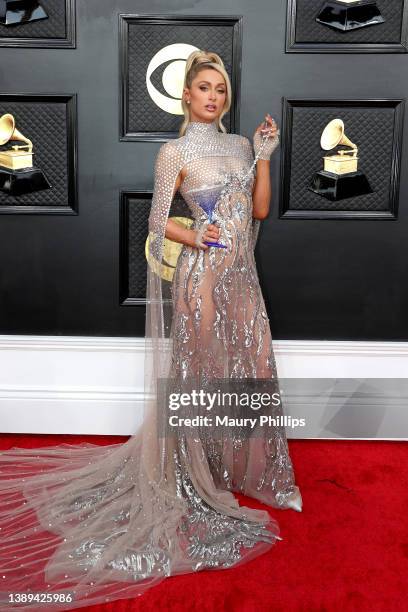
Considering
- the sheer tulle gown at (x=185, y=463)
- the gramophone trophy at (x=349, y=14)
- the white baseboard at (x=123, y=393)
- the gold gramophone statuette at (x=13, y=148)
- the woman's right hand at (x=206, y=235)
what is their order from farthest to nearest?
1. the white baseboard at (x=123, y=393)
2. the gold gramophone statuette at (x=13, y=148)
3. the gramophone trophy at (x=349, y=14)
4. the woman's right hand at (x=206, y=235)
5. the sheer tulle gown at (x=185, y=463)

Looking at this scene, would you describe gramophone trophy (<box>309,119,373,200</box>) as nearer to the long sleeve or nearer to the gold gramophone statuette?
the long sleeve

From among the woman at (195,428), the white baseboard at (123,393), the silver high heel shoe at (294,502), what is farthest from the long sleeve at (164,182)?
the silver high heel shoe at (294,502)

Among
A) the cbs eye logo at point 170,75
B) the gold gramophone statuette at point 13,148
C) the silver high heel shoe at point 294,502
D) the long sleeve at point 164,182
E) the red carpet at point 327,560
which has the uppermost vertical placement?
the cbs eye logo at point 170,75

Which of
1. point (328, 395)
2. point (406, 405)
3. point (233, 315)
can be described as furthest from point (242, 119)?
point (406, 405)

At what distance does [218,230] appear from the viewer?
98.4 inches

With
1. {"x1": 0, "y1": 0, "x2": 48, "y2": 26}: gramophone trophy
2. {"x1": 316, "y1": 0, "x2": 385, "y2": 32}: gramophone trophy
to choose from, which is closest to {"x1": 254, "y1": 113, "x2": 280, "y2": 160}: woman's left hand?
{"x1": 316, "y1": 0, "x2": 385, "y2": 32}: gramophone trophy

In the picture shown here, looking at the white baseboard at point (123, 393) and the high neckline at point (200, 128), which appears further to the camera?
the white baseboard at point (123, 393)

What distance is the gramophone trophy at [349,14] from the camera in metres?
2.98

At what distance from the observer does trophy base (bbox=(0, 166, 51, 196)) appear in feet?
10.3

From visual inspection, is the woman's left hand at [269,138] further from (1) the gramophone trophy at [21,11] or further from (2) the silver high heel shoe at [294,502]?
(2) the silver high heel shoe at [294,502]

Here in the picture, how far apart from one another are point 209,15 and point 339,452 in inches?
86.5

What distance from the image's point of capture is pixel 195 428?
2602mm

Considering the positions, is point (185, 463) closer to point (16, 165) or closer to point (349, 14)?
point (16, 165)

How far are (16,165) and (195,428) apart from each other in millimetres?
1561
